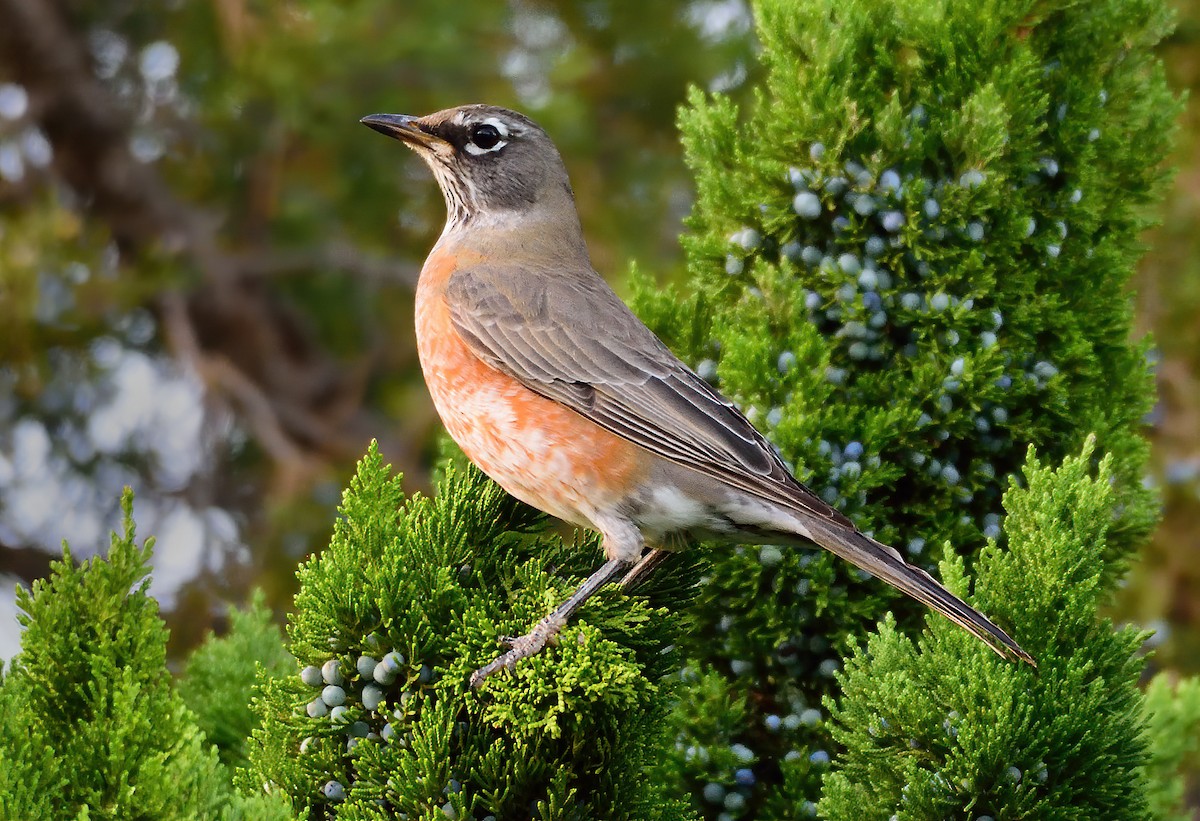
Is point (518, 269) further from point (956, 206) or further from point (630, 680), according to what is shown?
point (630, 680)

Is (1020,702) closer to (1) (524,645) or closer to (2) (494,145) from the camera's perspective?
(1) (524,645)

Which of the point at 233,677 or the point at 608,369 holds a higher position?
the point at 608,369

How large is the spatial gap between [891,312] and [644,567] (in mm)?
936

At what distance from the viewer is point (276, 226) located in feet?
23.5

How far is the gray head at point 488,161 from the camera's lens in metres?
4.76

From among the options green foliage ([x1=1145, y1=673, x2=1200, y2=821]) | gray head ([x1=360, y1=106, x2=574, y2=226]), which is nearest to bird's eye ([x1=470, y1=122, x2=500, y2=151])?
gray head ([x1=360, y1=106, x2=574, y2=226])

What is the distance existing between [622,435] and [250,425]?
3858 millimetres

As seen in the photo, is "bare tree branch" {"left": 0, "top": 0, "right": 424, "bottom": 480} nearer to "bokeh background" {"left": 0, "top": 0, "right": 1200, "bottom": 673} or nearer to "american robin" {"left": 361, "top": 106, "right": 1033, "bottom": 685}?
"bokeh background" {"left": 0, "top": 0, "right": 1200, "bottom": 673}

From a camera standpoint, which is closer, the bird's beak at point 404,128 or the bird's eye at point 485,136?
the bird's beak at point 404,128

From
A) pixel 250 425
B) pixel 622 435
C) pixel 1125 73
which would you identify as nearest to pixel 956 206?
pixel 1125 73

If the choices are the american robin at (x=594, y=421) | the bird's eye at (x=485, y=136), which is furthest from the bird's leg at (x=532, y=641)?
the bird's eye at (x=485, y=136)

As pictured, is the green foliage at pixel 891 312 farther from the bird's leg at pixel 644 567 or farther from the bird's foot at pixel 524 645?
the bird's foot at pixel 524 645

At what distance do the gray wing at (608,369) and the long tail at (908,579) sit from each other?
3.7 inches

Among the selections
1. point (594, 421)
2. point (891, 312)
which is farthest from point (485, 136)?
point (891, 312)
